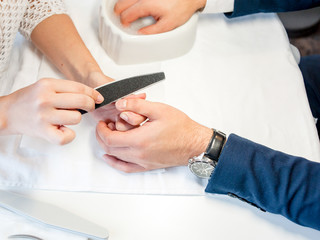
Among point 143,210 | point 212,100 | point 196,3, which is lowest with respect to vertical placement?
point 143,210

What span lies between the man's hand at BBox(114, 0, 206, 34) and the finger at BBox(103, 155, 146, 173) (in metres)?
0.28

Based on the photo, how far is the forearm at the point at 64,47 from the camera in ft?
2.44

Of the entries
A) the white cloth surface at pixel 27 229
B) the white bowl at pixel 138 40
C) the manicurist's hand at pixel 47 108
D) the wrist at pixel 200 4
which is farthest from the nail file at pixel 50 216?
the wrist at pixel 200 4

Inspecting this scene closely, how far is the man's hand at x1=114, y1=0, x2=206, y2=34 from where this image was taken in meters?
0.75

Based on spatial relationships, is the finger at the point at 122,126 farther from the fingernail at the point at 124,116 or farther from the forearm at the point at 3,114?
the forearm at the point at 3,114

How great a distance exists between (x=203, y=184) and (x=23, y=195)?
318 millimetres

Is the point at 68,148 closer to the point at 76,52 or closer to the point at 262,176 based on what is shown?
the point at 76,52

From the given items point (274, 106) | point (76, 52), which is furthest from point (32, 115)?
point (274, 106)

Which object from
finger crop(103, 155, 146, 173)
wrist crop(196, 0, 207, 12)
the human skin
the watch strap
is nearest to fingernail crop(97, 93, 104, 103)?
the human skin

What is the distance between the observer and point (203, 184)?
667 millimetres

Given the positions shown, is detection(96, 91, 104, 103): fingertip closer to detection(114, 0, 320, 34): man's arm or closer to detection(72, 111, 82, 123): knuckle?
detection(72, 111, 82, 123): knuckle

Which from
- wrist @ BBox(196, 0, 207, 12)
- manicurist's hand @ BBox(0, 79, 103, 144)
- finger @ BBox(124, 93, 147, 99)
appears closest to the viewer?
manicurist's hand @ BBox(0, 79, 103, 144)

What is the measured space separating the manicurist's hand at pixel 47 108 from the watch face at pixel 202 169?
0.22m

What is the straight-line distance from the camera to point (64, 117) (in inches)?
22.7
